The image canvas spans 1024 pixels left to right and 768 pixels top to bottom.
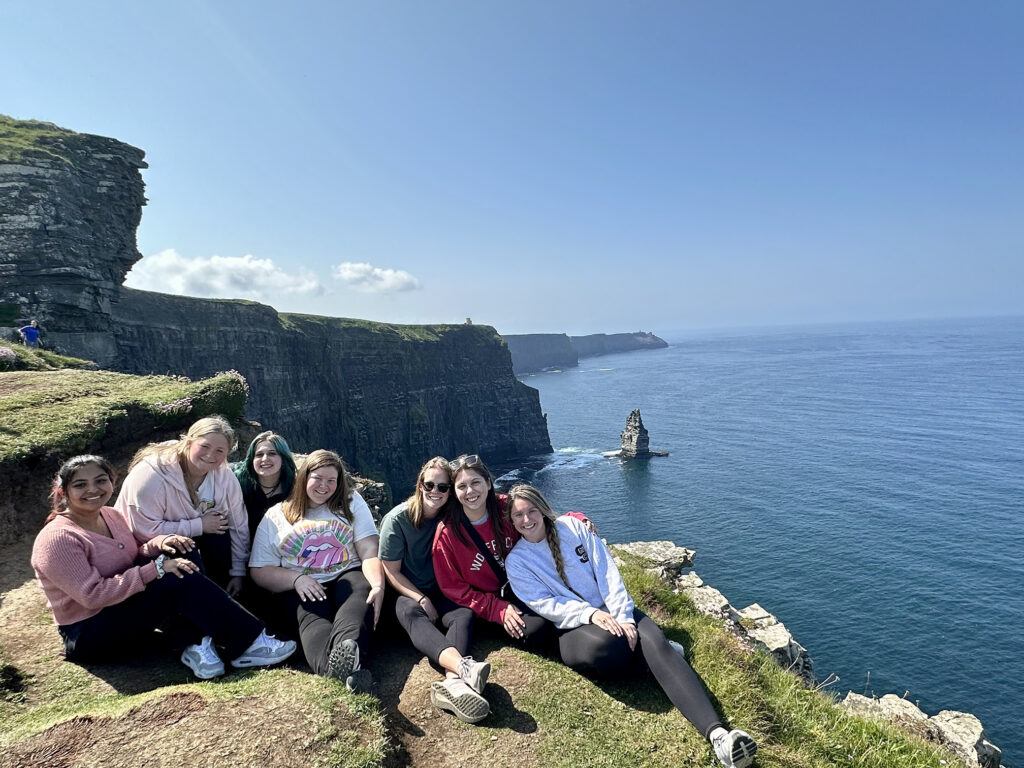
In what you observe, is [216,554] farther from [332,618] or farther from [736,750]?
[736,750]

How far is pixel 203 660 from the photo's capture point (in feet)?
19.2

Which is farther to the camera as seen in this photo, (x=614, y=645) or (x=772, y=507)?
(x=772, y=507)

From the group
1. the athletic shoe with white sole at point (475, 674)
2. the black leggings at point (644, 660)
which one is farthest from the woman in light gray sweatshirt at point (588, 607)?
the athletic shoe with white sole at point (475, 674)

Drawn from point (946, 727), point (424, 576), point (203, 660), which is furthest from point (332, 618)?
point (946, 727)

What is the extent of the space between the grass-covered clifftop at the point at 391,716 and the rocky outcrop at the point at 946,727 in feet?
19.0

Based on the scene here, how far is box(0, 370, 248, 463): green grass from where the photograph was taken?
11031 millimetres

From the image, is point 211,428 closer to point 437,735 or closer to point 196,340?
point 437,735

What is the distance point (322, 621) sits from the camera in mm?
6434

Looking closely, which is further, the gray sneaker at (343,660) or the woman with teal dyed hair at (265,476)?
the woman with teal dyed hair at (265,476)

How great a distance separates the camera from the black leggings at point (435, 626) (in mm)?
6387

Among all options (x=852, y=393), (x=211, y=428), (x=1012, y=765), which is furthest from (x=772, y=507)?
(x=852, y=393)

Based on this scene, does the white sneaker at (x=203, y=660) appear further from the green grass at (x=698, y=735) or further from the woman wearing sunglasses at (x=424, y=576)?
the green grass at (x=698, y=735)

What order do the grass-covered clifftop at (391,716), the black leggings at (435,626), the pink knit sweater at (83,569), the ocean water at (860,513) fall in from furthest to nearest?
the ocean water at (860,513) → the black leggings at (435,626) → the pink knit sweater at (83,569) → the grass-covered clifftop at (391,716)

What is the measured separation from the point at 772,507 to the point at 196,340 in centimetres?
6390
